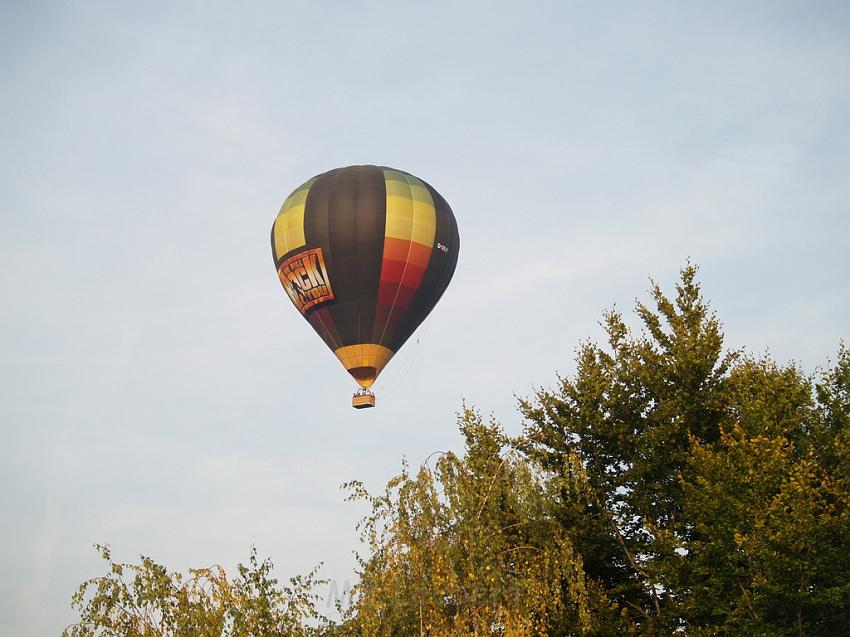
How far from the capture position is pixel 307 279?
3519 centimetres

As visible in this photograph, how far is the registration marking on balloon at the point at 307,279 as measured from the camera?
34844mm

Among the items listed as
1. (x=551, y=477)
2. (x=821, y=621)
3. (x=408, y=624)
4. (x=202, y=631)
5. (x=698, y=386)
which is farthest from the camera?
(x=698, y=386)

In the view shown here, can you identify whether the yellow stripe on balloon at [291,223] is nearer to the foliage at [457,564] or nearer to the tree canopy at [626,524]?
the tree canopy at [626,524]

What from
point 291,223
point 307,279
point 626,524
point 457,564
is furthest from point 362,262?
point 457,564

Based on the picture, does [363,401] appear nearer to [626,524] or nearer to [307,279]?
[307,279]

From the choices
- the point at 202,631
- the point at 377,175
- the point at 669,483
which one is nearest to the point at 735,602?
the point at 669,483

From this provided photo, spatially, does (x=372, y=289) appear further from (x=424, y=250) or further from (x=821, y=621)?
(x=821, y=621)

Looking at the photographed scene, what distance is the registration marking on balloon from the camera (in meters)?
34.8

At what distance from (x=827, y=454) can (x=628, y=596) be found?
20.6ft

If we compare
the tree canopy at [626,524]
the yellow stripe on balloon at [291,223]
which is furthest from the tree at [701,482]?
the yellow stripe on balloon at [291,223]

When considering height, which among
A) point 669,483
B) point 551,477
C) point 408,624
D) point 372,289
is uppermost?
point 372,289

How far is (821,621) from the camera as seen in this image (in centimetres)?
1991

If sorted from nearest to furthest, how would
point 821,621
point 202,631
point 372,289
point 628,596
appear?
1. point 202,631
2. point 821,621
3. point 628,596
4. point 372,289

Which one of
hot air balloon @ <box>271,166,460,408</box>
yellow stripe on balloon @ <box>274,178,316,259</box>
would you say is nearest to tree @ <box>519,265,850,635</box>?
hot air balloon @ <box>271,166,460,408</box>
